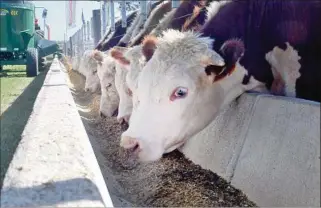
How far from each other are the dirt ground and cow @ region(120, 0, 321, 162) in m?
0.36

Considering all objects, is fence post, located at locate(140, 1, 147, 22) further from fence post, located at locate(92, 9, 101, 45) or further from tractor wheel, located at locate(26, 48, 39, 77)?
fence post, located at locate(92, 9, 101, 45)

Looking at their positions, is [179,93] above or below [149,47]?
below

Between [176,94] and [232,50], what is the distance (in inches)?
21.8

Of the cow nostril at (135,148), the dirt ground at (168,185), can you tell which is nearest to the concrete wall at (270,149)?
the dirt ground at (168,185)

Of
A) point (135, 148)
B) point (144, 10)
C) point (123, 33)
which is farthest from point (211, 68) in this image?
point (123, 33)

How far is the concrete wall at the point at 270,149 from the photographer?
253 cm

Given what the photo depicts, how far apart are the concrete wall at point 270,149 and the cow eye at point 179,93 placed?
0.51m

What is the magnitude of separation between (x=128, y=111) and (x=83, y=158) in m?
3.06

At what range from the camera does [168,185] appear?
3.71 m

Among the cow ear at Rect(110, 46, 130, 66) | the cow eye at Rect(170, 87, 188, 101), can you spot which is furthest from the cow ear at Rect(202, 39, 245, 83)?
the cow ear at Rect(110, 46, 130, 66)

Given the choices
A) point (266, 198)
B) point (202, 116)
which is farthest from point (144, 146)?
point (266, 198)

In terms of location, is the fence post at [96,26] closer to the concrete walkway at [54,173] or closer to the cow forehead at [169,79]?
the concrete walkway at [54,173]

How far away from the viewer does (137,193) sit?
379 cm

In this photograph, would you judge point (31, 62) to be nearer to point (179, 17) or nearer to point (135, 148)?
point (179, 17)
